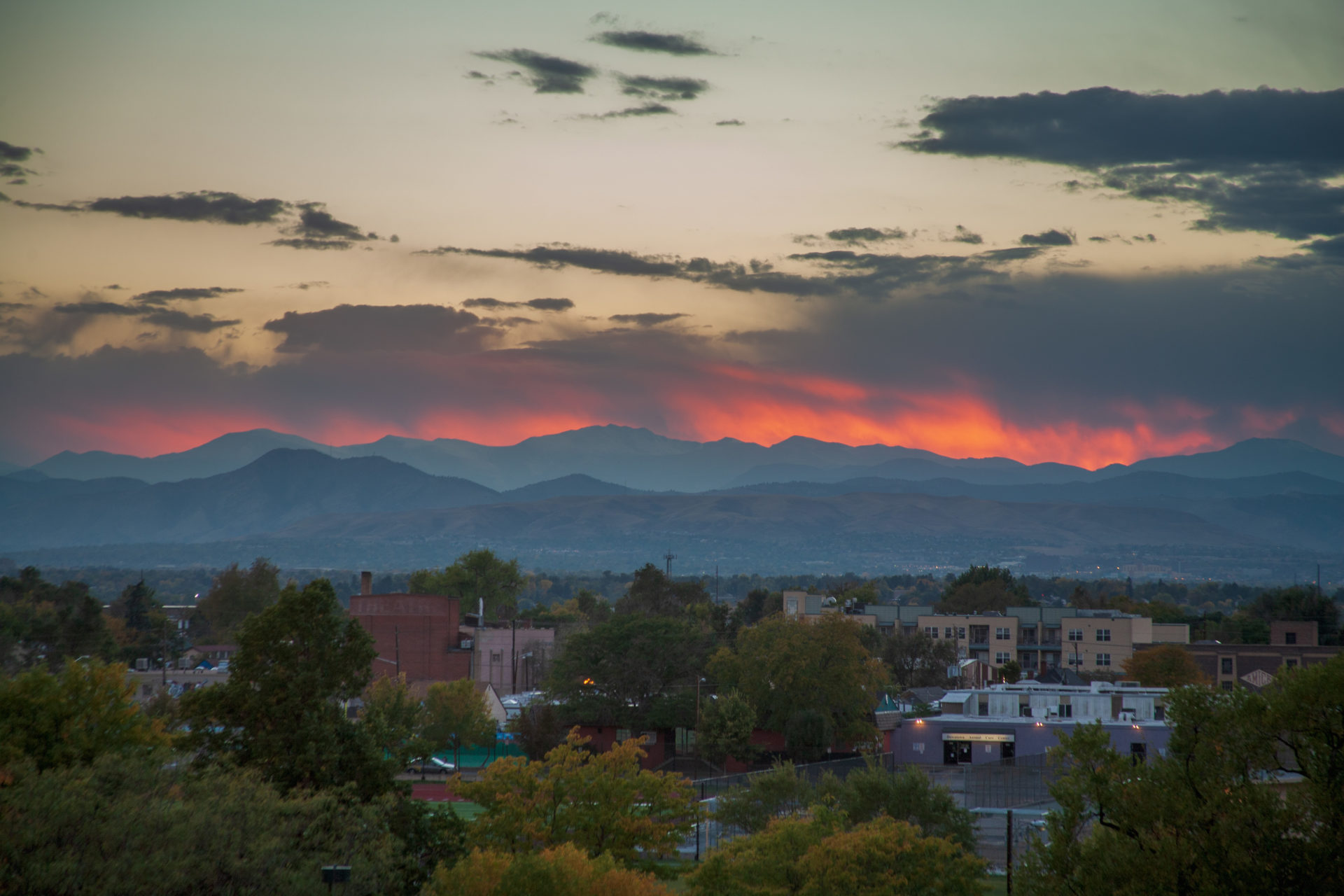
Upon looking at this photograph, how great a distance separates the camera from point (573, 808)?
30.6m

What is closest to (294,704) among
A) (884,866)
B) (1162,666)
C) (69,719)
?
(69,719)

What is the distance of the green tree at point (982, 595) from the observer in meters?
151

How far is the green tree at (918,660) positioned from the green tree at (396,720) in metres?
45.1

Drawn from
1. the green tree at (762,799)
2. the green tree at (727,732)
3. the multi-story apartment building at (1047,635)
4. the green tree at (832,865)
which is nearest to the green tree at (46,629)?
the green tree at (727,732)

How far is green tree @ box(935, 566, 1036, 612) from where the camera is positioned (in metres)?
151

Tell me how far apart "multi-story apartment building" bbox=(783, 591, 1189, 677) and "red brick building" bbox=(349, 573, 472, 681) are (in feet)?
103

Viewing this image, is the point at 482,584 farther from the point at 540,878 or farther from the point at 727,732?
the point at 540,878

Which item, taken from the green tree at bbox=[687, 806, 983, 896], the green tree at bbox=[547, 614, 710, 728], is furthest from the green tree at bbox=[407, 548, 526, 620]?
the green tree at bbox=[687, 806, 983, 896]

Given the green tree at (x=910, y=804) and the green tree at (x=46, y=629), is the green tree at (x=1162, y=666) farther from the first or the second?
the green tree at (x=46, y=629)

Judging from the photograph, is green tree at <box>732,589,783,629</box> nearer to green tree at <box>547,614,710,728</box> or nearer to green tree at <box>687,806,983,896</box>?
green tree at <box>547,614,710,728</box>

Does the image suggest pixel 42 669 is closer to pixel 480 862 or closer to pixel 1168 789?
pixel 480 862

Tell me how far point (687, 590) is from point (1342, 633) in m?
68.4

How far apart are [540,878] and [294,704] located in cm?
929

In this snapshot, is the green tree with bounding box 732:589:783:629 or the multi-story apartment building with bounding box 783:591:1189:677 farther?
the green tree with bounding box 732:589:783:629
